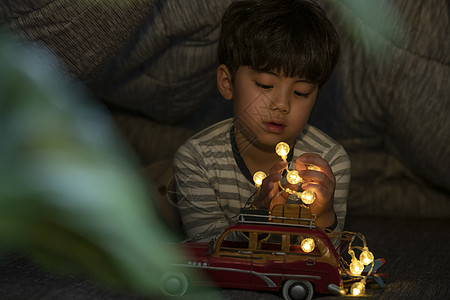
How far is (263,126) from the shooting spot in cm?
96

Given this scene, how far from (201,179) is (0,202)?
1.21ft

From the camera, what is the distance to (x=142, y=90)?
46.7 inches

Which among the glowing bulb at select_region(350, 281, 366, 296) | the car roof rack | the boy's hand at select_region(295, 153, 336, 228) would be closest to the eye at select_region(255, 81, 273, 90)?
the boy's hand at select_region(295, 153, 336, 228)

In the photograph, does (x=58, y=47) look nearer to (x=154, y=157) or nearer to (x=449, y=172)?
(x=154, y=157)

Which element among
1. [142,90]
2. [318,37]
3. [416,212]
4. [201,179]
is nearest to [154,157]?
[142,90]

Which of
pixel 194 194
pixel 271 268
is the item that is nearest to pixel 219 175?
pixel 194 194

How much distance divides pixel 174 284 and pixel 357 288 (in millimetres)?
253

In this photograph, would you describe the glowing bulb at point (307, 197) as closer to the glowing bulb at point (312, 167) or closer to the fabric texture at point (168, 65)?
the glowing bulb at point (312, 167)

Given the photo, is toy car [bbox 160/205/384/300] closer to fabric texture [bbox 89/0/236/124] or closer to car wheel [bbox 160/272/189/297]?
car wheel [bbox 160/272/189/297]

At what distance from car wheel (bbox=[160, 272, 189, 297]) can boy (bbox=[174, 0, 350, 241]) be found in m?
0.19

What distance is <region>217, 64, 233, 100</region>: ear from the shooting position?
1.03 metres

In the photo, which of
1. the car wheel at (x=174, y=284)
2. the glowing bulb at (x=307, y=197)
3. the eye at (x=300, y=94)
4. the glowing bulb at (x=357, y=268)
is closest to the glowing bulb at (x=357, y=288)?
the glowing bulb at (x=357, y=268)

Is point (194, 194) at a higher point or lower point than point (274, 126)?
lower

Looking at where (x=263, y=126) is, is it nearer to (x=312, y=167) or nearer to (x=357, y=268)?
(x=312, y=167)
